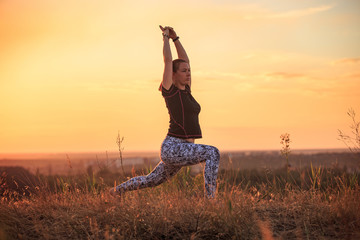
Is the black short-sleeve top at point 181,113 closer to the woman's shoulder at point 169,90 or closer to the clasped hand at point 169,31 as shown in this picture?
the woman's shoulder at point 169,90

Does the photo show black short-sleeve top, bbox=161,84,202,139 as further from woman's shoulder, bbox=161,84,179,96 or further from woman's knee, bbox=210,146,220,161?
woman's knee, bbox=210,146,220,161

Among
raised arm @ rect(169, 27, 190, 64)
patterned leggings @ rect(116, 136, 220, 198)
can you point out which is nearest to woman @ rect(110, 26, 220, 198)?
patterned leggings @ rect(116, 136, 220, 198)

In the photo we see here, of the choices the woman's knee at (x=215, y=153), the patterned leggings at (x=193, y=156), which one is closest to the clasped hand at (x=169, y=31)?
the patterned leggings at (x=193, y=156)

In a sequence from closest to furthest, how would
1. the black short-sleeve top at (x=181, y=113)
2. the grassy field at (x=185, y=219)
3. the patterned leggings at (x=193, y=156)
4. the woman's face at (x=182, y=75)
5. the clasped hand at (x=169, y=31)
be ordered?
1. the grassy field at (x=185, y=219)
2. the patterned leggings at (x=193, y=156)
3. the black short-sleeve top at (x=181, y=113)
4. the woman's face at (x=182, y=75)
5. the clasped hand at (x=169, y=31)

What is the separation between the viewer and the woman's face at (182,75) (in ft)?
18.7

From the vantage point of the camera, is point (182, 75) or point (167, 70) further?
point (182, 75)

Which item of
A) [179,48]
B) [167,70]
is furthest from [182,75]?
[179,48]

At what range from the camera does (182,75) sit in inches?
225

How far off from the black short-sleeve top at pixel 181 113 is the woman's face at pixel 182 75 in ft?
0.38

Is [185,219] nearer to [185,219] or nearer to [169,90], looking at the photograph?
[185,219]

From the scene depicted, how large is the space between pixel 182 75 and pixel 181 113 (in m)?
0.57

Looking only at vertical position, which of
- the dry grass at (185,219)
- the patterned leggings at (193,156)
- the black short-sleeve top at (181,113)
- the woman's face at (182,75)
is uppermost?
the woman's face at (182,75)

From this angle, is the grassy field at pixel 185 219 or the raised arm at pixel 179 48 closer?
the grassy field at pixel 185 219

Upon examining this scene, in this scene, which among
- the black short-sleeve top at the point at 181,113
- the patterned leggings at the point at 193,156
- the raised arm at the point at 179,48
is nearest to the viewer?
the patterned leggings at the point at 193,156
